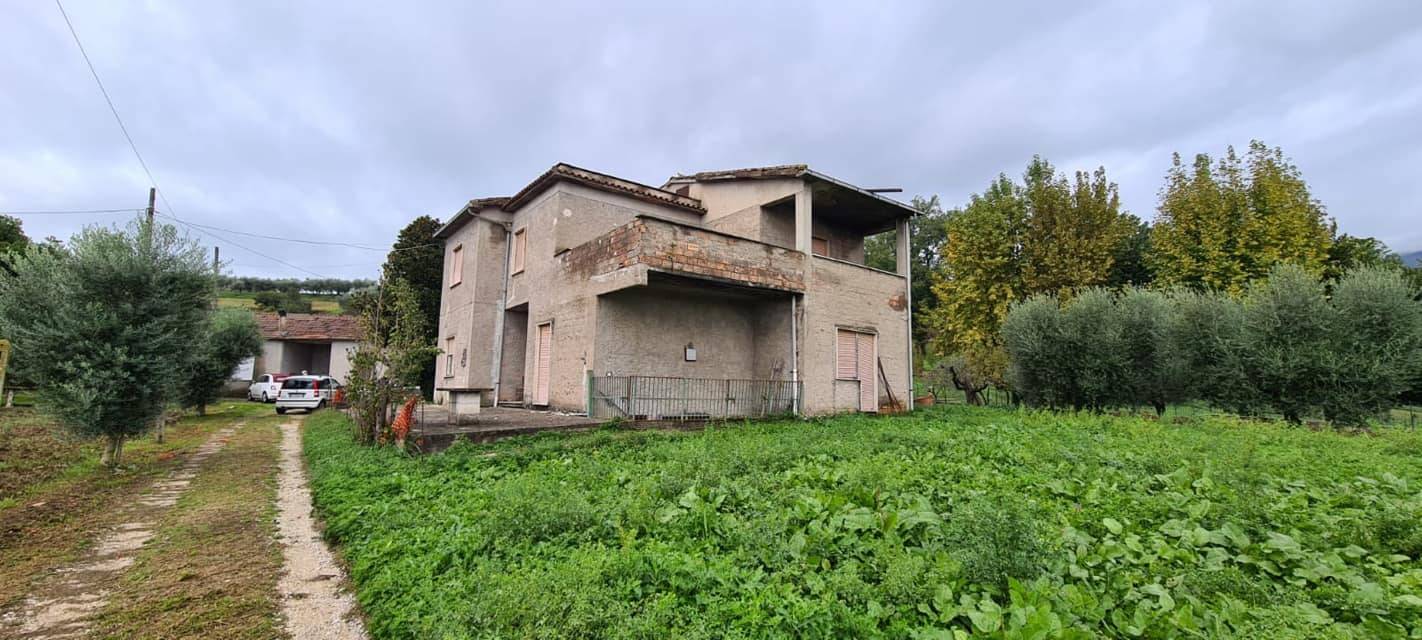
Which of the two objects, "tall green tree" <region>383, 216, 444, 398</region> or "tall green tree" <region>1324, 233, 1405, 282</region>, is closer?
"tall green tree" <region>1324, 233, 1405, 282</region>

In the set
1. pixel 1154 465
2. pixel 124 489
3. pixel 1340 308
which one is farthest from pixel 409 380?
pixel 1340 308

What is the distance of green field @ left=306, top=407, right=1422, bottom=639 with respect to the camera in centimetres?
279

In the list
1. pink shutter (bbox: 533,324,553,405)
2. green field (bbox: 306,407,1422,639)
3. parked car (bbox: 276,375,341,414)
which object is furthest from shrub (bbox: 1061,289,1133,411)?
parked car (bbox: 276,375,341,414)

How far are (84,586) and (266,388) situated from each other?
91.1 feet

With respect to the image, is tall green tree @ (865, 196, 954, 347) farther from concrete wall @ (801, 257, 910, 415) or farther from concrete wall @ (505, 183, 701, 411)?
concrete wall @ (505, 183, 701, 411)

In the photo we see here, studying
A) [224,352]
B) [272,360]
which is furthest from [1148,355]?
[272,360]

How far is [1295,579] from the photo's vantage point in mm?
3174

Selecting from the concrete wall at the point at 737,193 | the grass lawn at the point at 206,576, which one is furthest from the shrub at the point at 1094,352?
the grass lawn at the point at 206,576

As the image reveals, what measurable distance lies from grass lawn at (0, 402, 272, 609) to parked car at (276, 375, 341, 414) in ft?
25.4

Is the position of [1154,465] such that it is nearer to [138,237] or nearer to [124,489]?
[124,489]

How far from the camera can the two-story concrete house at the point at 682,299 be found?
1187 cm

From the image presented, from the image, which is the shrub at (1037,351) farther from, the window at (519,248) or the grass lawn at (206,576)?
the grass lawn at (206,576)

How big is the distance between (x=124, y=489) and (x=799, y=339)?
1129cm

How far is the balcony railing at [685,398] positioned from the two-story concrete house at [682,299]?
0.03 metres
